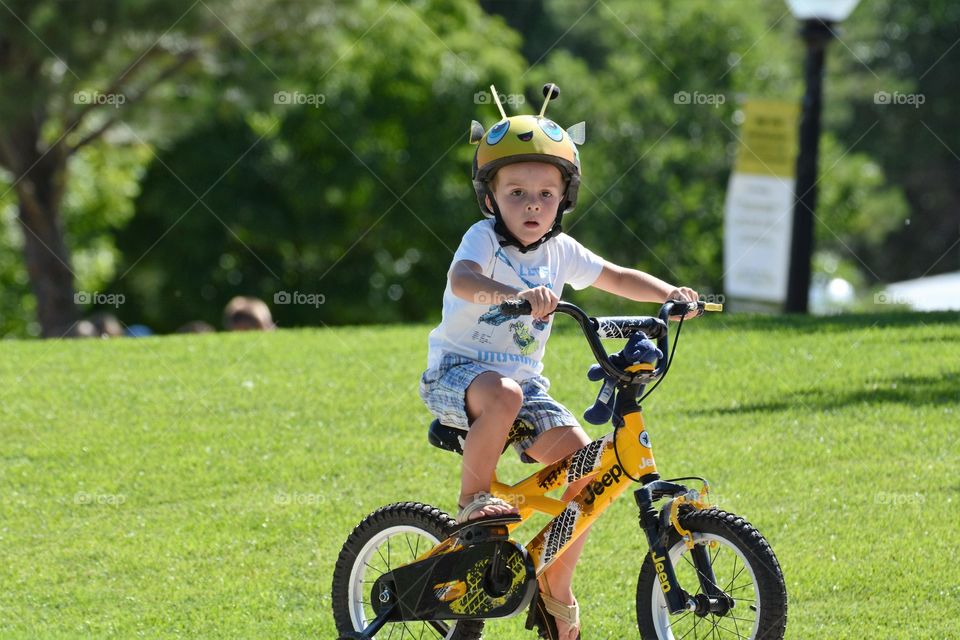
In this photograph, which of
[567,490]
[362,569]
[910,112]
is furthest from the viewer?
[910,112]

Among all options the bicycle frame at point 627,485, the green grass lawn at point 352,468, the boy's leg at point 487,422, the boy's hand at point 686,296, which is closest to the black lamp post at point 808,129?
the green grass lawn at point 352,468

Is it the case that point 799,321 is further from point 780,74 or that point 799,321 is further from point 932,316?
point 780,74

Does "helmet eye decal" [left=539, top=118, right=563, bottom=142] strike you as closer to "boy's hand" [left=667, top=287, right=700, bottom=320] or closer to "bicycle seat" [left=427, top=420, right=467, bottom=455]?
"boy's hand" [left=667, top=287, right=700, bottom=320]

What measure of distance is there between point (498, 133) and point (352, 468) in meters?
3.35

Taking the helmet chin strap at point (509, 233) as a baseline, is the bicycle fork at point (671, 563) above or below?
below

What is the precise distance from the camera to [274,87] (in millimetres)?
20703

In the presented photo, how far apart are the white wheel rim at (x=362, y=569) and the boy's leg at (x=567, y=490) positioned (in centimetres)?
44

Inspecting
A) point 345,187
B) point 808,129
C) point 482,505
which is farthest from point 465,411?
point 345,187

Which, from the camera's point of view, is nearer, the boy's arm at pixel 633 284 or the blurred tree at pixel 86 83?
the boy's arm at pixel 633 284

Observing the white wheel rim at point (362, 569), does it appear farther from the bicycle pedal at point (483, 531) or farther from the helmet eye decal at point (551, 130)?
the helmet eye decal at point (551, 130)

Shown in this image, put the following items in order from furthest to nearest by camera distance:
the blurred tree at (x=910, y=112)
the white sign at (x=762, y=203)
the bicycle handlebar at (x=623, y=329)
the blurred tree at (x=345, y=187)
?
1. the blurred tree at (x=910, y=112)
2. the blurred tree at (x=345, y=187)
3. the white sign at (x=762, y=203)
4. the bicycle handlebar at (x=623, y=329)

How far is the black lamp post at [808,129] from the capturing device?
1255cm

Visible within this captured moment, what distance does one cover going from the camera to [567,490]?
4754 millimetres

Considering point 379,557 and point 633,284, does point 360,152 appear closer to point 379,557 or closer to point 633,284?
point 379,557
